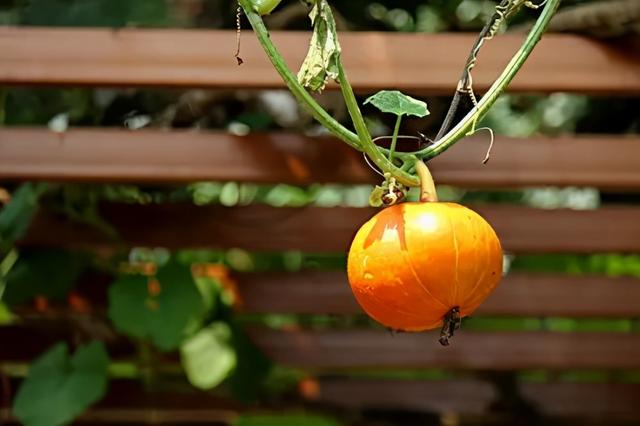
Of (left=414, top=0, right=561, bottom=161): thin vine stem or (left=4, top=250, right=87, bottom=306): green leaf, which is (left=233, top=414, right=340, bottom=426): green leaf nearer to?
(left=4, top=250, right=87, bottom=306): green leaf

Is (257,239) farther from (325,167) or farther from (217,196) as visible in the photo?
(217,196)

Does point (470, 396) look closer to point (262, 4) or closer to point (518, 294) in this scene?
point (518, 294)

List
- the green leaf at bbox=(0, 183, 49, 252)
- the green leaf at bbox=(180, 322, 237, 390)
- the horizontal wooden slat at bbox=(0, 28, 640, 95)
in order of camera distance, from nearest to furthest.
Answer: the horizontal wooden slat at bbox=(0, 28, 640, 95)
the green leaf at bbox=(0, 183, 49, 252)
the green leaf at bbox=(180, 322, 237, 390)

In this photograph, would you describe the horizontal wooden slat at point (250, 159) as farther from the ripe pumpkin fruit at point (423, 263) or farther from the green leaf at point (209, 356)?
the ripe pumpkin fruit at point (423, 263)

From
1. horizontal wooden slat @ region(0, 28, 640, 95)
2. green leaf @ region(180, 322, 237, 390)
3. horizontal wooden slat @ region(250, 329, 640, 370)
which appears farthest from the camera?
horizontal wooden slat @ region(250, 329, 640, 370)

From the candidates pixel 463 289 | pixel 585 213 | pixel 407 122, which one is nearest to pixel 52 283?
pixel 407 122

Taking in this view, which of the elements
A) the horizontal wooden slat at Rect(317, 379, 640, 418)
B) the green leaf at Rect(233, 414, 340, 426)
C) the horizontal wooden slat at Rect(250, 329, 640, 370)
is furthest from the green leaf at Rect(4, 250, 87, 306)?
the horizontal wooden slat at Rect(317, 379, 640, 418)
